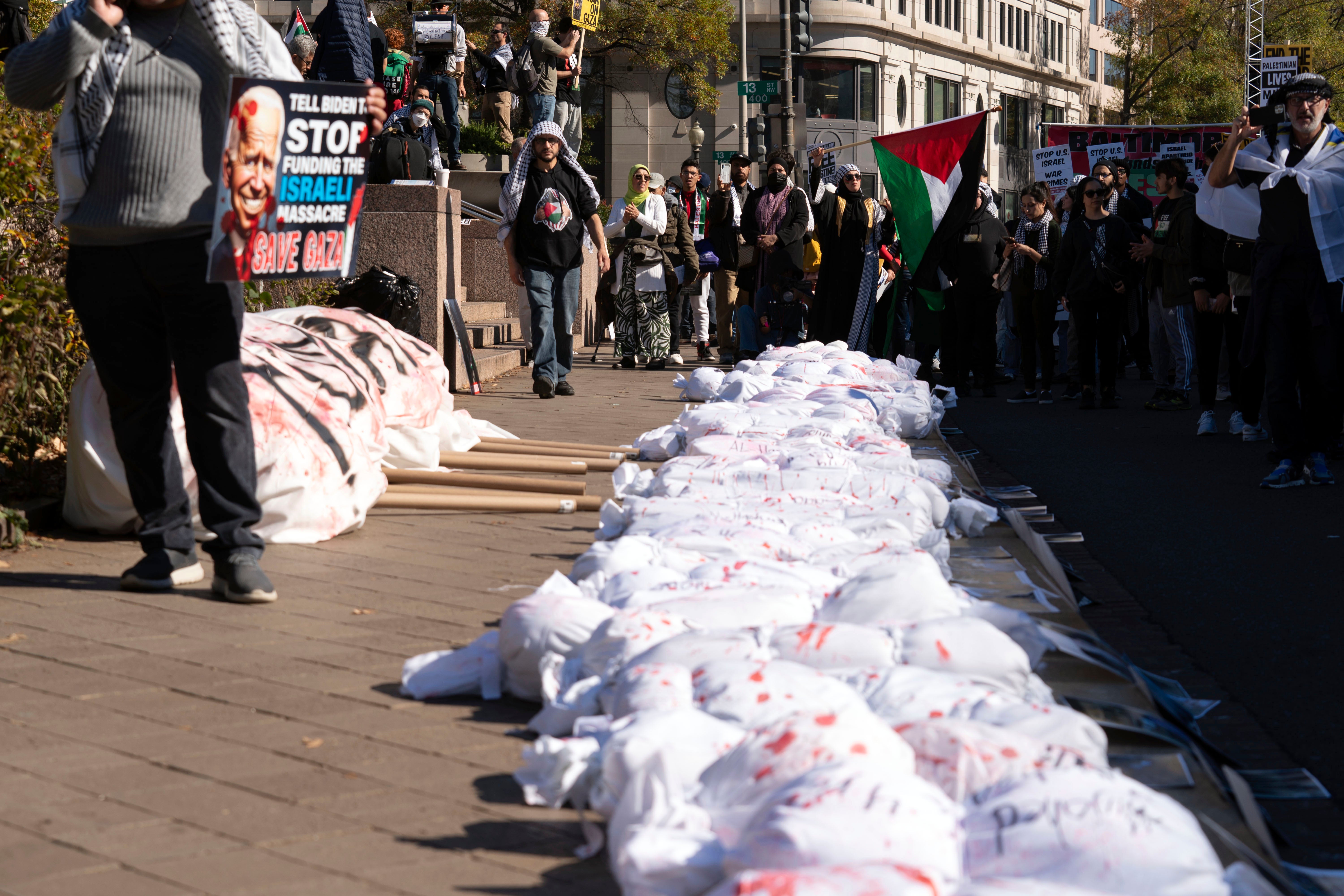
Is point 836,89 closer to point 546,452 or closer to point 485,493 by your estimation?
point 546,452

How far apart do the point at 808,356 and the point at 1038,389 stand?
224 inches

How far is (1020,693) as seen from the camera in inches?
136

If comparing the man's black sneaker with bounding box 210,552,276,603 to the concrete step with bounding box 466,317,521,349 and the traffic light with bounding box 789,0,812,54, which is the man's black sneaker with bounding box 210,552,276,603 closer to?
the concrete step with bounding box 466,317,521,349

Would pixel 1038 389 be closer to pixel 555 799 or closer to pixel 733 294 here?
pixel 733 294

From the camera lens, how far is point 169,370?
5.09 m

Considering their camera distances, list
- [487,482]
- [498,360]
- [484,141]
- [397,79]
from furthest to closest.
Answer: [484,141]
[397,79]
[498,360]
[487,482]

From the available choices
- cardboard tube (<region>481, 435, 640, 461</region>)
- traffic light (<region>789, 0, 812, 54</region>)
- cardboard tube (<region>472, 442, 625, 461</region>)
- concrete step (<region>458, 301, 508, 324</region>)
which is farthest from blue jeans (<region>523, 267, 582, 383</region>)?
traffic light (<region>789, 0, 812, 54</region>)

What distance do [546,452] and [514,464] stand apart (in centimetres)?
60

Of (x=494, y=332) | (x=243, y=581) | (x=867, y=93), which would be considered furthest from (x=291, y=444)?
(x=867, y=93)

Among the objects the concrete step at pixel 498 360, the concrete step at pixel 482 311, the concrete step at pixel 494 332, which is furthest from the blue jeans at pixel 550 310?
the concrete step at pixel 482 311

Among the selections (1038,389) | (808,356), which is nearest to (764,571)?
(808,356)

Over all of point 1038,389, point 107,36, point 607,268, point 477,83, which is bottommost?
point 1038,389

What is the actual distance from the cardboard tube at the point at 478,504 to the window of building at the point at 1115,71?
208 feet

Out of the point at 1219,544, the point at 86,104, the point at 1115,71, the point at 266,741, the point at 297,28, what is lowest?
the point at 1219,544
